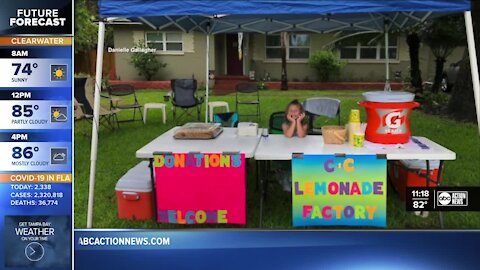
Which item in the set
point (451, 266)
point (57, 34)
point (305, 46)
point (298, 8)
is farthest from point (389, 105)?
point (305, 46)

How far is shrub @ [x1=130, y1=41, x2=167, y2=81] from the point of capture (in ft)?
46.1

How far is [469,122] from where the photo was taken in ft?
25.1

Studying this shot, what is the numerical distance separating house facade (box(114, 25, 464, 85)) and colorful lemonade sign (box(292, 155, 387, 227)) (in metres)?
11.5

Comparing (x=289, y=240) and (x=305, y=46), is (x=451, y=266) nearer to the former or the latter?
(x=289, y=240)

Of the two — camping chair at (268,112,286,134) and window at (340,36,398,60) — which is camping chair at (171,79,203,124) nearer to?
camping chair at (268,112,286,134)

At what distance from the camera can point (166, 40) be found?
14.3 meters

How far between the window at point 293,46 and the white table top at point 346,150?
12.4 meters

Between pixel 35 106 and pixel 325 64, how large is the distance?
42.5ft

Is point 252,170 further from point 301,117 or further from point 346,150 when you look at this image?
point 346,150

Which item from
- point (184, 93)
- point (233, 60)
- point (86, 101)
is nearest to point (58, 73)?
point (86, 101)

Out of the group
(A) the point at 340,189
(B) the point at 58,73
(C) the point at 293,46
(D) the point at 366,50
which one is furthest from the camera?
(C) the point at 293,46

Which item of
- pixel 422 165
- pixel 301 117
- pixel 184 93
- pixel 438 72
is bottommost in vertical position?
pixel 422 165

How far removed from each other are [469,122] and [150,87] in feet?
30.2

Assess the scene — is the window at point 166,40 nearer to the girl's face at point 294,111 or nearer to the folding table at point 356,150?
the girl's face at point 294,111
